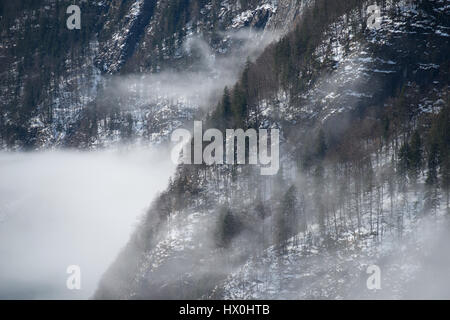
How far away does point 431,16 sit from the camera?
155 metres

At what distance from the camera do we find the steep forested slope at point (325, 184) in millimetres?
122938

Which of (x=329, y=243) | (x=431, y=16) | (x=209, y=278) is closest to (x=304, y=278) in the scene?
(x=329, y=243)

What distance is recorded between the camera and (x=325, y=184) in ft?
449

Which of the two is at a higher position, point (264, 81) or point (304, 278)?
point (264, 81)

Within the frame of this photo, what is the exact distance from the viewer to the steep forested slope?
123 metres

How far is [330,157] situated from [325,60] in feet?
78.3

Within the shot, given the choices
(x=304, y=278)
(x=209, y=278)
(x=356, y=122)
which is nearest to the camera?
(x=304, y=278)
